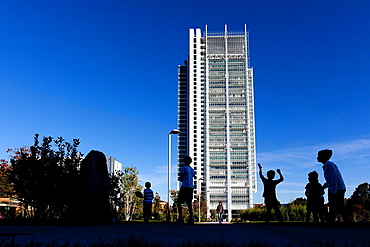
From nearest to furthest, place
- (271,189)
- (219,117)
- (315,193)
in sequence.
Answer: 1. (315,193)
2. (271,189)
3. (219,117)

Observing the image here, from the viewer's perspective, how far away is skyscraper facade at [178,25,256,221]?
129 metres

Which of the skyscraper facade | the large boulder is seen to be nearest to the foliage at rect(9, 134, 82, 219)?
the large boulder

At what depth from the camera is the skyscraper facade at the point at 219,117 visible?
129 m

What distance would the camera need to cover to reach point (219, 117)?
134 metres

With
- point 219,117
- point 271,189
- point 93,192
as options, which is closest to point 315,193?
point 271,189

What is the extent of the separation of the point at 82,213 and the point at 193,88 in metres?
125

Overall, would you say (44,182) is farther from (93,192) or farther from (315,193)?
(315,193)

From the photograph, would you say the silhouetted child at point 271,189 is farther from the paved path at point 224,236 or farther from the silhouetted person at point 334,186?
the paved path at point 224,236

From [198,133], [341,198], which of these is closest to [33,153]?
[341,198]

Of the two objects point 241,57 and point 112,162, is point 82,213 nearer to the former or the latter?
point 241,57

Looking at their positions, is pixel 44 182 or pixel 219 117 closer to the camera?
pixel 44 182

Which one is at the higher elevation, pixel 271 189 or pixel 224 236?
pixel 271 189

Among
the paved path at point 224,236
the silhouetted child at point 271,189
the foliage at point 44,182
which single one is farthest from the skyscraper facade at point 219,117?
the paved path at point 224,236

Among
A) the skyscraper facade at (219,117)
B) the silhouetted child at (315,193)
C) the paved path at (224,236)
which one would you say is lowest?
the paved path at (224,236)
